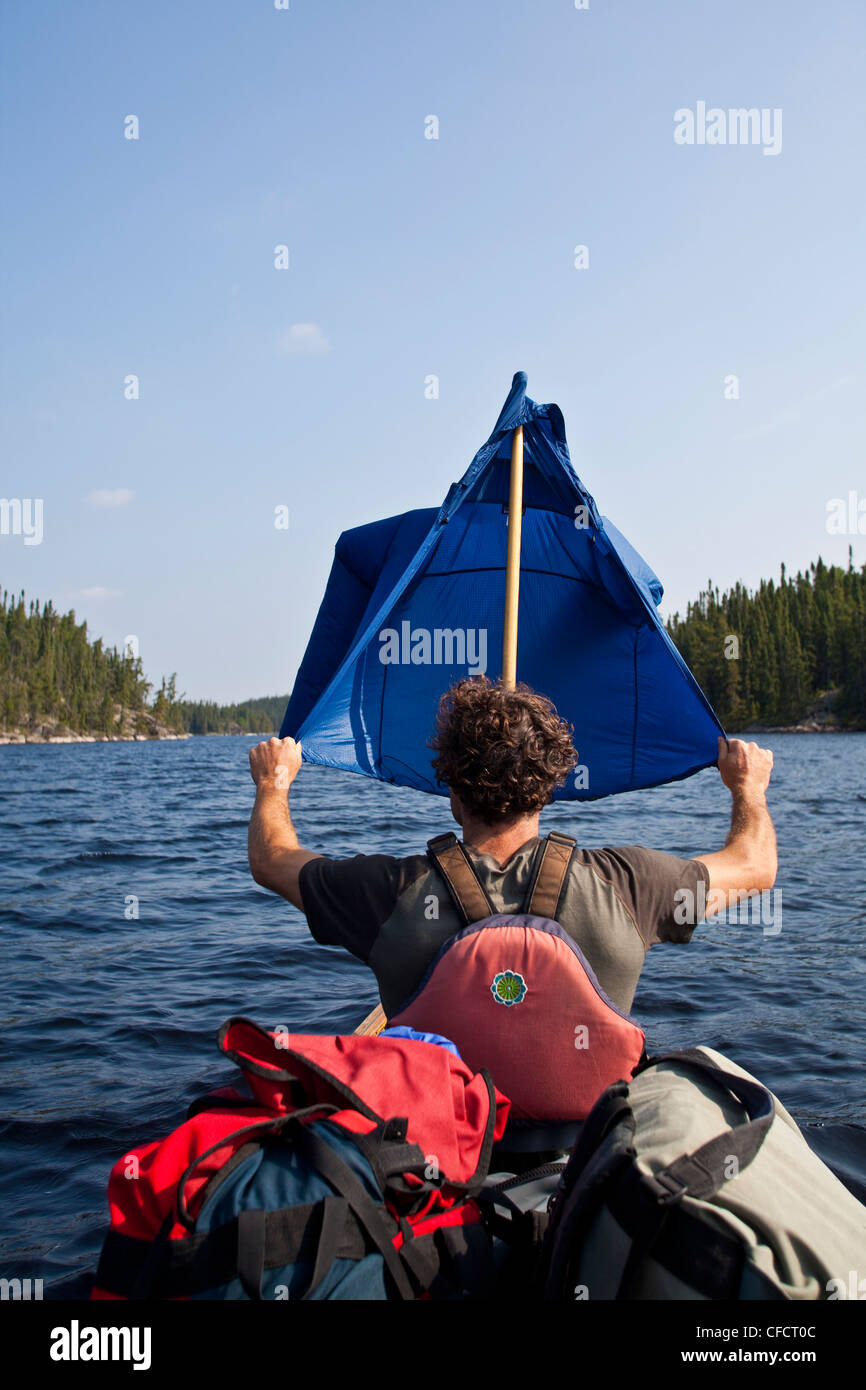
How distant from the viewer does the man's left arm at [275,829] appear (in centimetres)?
355

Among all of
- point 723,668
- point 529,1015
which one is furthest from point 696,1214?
point 723,668

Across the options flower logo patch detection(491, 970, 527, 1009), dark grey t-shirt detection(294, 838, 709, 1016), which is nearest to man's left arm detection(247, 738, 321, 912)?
dark grey t-shirt detection(294, 838, 709, 1016)

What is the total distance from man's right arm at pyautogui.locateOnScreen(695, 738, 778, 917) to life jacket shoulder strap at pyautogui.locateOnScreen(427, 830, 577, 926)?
24.7 inches

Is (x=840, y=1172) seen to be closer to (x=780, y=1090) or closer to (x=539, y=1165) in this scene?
(x=780, y=1090)

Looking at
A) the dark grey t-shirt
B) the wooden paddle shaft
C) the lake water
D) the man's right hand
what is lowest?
the lake water

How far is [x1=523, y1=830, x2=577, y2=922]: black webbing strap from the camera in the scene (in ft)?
10.2

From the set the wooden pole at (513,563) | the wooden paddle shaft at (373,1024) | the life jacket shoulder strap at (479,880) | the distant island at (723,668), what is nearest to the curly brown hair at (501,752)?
the life jacket shoulder strap at (479,880)

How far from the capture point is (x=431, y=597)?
21.9 feet

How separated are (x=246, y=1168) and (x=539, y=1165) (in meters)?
1.34

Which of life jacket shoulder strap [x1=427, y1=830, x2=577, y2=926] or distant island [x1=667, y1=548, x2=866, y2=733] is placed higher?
distant island [x1=667, y1=548, x2=866, y2=733]

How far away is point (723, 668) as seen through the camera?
335ft

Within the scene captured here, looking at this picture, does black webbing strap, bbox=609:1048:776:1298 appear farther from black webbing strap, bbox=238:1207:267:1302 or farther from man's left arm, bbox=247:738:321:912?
man's left arm, bbox=247:738:321:912

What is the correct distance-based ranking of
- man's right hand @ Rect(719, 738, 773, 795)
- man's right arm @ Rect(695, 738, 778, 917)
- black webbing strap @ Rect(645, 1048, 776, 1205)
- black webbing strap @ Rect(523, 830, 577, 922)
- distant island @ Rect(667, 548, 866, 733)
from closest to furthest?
black webbing strap @ Rect(645, 1048, 776, 1205)
black webbing strap @ Rect(523, 830, 577, 922)
man's right arm @ Rect(695, 738, 778, 917)
man's right hand @ Rect(719, 738, 773, 795)
distant island @ Rect(667, 548, 866, 733)
